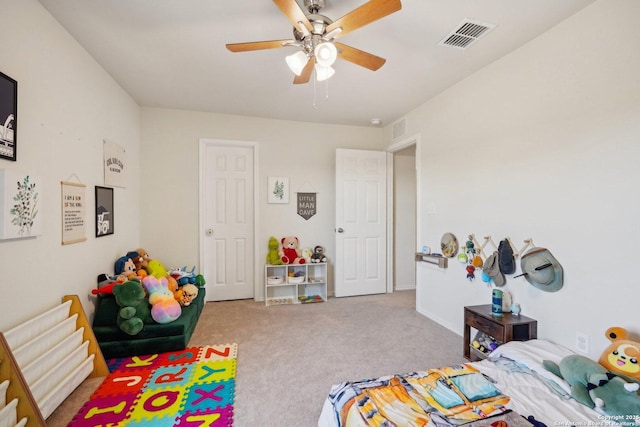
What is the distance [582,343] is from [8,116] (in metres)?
3.54

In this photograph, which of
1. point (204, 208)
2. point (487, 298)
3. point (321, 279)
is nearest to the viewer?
point (487, 298)

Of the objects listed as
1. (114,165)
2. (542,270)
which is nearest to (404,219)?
(542,270)

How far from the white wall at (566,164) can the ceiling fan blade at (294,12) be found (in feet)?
4.84

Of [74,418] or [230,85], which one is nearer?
[74,418]

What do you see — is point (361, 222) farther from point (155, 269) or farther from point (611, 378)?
point (611, 378)

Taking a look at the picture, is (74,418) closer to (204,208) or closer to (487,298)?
(204,208)

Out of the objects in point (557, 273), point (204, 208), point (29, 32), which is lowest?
point (557, 273)

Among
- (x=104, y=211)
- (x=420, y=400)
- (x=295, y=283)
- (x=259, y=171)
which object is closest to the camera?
(x=420, y=400)

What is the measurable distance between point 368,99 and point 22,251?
10.2 feet

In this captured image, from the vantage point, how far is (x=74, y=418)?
1.61 m

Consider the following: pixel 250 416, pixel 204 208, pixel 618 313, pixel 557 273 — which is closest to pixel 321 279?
pixel 204 208

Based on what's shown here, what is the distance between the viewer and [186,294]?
2.85 meters

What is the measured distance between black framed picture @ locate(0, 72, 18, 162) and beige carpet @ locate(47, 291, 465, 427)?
1516 millimetres

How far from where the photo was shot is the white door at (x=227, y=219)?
146 inches
